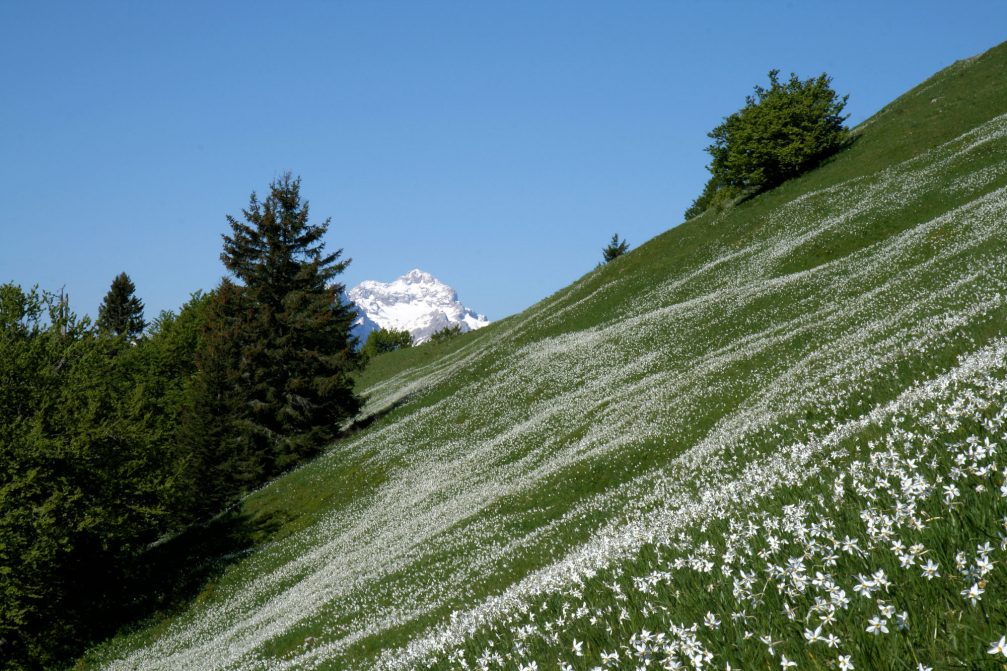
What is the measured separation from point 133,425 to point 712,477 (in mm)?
27617

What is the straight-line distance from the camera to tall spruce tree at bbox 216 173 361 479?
168ft

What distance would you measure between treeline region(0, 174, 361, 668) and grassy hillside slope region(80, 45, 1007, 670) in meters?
4.53

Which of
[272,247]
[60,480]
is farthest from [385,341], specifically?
[60,480]

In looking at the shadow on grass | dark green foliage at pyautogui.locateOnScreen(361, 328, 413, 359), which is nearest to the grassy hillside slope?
the shadow on grass

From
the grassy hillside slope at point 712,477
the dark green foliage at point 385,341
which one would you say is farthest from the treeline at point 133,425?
the dark green foliage at point 385,341

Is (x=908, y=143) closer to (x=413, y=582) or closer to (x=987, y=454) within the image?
(x=413, y=582)

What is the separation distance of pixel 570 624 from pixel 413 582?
12.2 metres

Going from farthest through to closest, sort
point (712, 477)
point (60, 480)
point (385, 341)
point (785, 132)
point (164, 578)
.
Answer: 1. point (385, 341)
2. point (785, 132)
3. point (164, 578)
4. point (60, 480)
5. point (712, 477)

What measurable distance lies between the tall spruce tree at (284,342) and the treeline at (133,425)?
0.11 meters

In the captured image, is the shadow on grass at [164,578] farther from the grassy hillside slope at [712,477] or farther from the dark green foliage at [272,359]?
the dark green foliage at [272,359]

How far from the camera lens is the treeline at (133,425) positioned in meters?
26.2

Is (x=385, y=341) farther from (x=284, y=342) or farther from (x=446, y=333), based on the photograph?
(x=284, y=342)

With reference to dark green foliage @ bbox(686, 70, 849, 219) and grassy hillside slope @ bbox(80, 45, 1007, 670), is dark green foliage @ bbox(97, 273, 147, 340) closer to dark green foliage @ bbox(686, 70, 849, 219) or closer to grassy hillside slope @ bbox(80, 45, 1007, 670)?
grassy hillside slope @ bbox(80, 45, 1007, 670)

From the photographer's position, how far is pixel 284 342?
51781 millimetres
